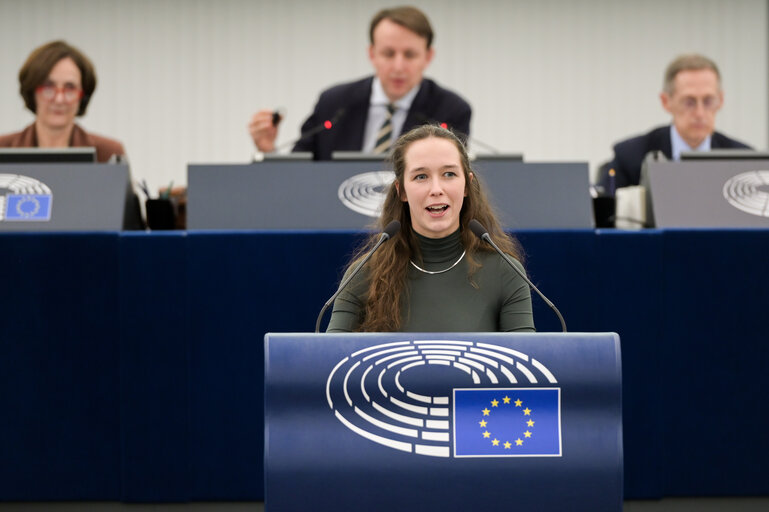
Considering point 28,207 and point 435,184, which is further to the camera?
point 28,207

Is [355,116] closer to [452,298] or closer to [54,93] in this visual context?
[54,93]

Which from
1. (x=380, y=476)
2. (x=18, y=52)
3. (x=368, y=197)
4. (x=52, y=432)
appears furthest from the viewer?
(x=18, y=52)

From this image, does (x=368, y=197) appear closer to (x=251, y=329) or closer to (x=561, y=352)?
(x=251, y=329)

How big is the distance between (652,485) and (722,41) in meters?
4.97

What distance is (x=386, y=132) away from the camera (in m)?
3.90

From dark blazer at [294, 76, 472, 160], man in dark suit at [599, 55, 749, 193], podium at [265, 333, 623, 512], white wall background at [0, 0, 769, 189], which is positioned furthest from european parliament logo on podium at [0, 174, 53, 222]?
white wall background at [0, 0, 769, 189]

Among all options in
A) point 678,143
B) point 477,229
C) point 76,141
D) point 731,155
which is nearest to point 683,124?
point 678,143

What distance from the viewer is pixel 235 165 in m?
3.04

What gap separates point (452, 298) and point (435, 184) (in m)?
0.27

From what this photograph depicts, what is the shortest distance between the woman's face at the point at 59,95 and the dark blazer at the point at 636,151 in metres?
2.26

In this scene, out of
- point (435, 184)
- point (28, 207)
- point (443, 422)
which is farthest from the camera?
point (28, 207)

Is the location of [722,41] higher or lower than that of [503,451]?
higher

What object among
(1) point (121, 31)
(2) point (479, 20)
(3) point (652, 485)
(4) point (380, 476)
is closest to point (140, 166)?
(1) point (121, 31)

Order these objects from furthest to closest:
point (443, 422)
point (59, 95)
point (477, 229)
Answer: point (59, 95) → point (477, 229) → point (443, 422)
